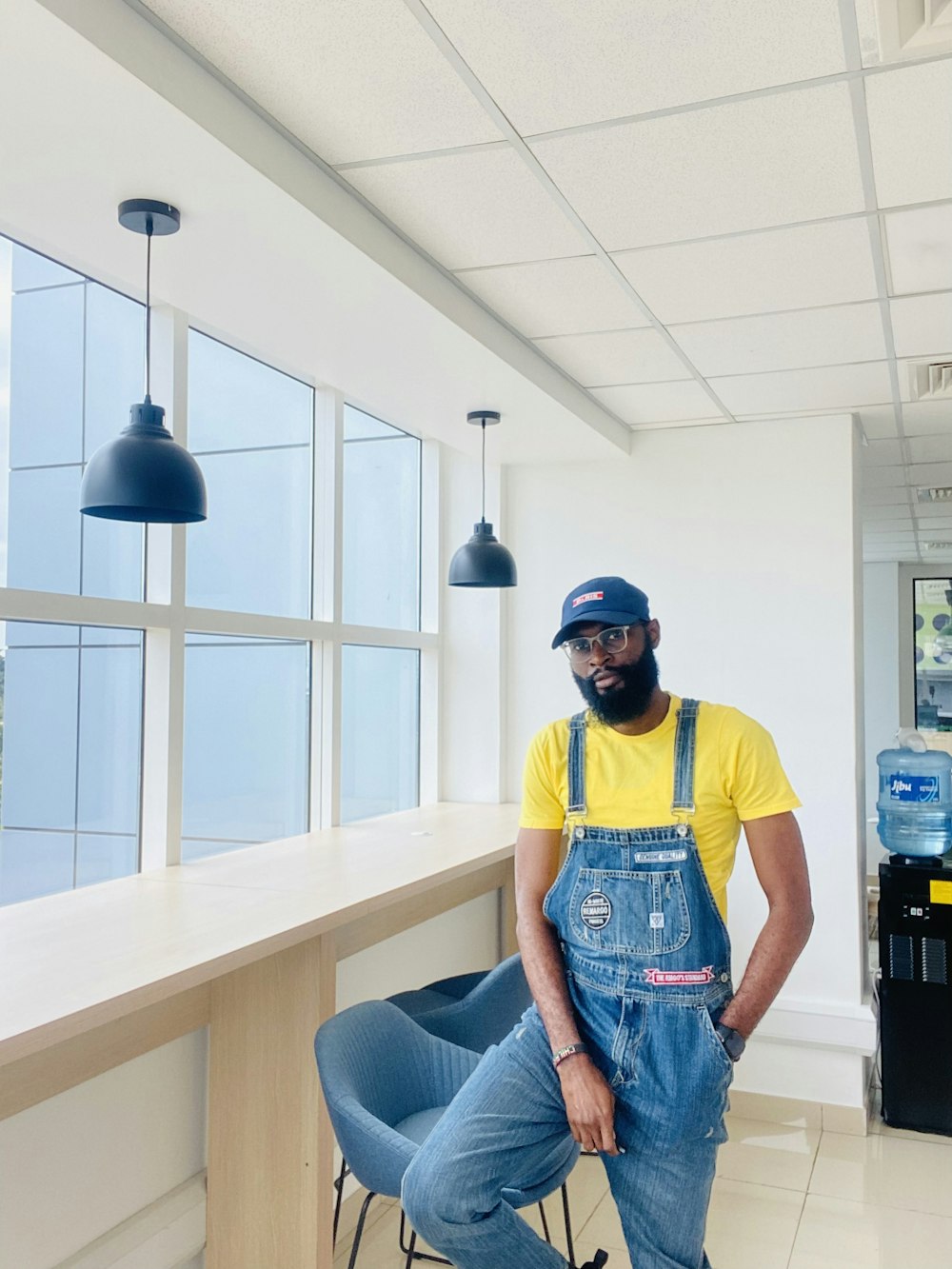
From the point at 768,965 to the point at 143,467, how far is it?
154 centimetres

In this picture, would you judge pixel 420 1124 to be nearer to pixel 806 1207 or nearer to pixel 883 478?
pixel 806 1207

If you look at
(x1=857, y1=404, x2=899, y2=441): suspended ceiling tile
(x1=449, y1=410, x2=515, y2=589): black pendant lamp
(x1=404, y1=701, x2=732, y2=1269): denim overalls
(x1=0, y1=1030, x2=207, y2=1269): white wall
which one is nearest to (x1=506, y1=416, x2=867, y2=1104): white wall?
(x1=857, y1=404, x2=899, y2=441): suspended ceiling tile

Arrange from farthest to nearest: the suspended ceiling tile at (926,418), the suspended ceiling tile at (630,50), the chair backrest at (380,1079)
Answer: the suspended ceiling tile at (926,418) < the chair backrest at (380,1079) < the suspended ceiling tile at (630,50)

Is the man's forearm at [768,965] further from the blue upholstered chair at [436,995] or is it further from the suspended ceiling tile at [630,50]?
the suspended ceiling tile at [630,50]

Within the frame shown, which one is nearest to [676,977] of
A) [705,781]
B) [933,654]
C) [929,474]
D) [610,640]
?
[705,781]

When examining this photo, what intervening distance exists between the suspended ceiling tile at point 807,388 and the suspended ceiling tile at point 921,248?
707 mm

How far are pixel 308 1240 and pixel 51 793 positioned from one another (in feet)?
4.15

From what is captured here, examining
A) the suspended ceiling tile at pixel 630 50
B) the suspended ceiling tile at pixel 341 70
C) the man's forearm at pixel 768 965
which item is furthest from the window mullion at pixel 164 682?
the man's forearm at pixel 768 965

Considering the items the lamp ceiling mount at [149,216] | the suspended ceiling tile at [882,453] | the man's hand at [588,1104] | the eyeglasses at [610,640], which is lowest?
the man's hand at [588,1104]

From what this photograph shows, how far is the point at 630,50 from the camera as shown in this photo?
1.81m

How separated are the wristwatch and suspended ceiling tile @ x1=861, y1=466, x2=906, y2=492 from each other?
149 inches

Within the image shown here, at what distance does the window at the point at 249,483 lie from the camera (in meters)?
3.46

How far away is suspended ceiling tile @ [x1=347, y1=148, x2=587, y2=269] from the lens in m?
2.23

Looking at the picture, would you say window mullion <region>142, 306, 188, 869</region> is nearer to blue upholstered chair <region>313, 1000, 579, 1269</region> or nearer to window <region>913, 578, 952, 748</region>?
blue upholstered chair <region>313, 1000, 579, 1269</region>
